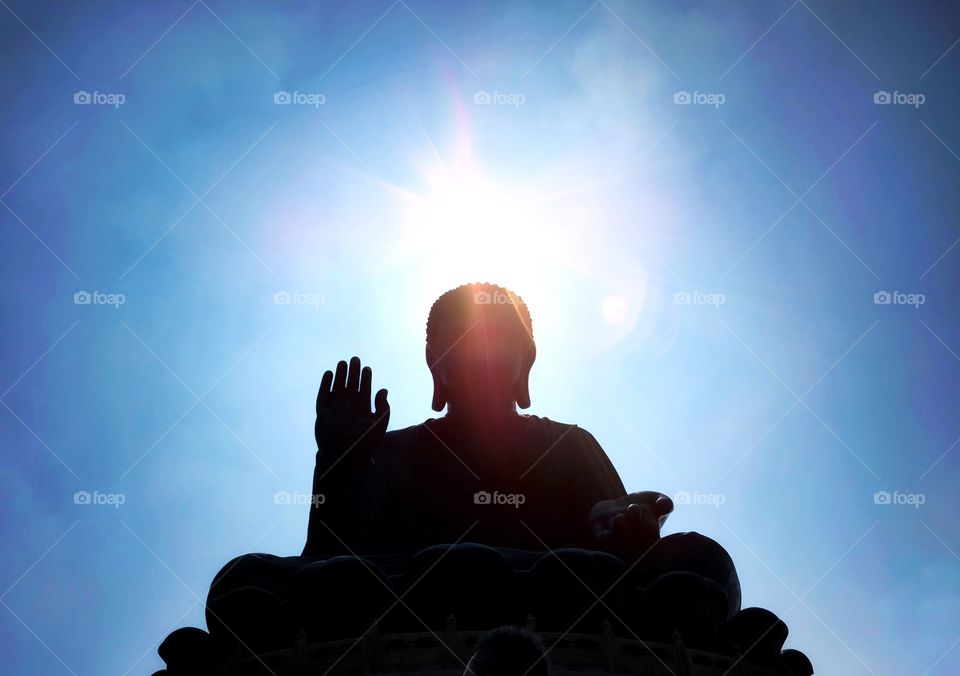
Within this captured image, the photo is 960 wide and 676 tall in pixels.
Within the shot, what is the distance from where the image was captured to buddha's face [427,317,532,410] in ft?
37.3

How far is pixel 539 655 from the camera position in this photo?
3268 millimetres

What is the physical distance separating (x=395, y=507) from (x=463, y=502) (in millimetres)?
810

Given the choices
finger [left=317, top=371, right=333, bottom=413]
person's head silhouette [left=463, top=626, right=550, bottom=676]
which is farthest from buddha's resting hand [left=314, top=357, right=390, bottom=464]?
person's head silhouette [left=463, top=626, right=550, bottom=676]

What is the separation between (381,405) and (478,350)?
2.19 metres

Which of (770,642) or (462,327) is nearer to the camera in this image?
(770,642)

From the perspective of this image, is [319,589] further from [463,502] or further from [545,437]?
[545,437]

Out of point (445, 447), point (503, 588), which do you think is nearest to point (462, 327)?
point (445, 447)

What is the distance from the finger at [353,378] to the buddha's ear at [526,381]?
290 centimetres

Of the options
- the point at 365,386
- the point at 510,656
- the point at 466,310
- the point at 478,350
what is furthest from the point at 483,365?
the point at 510,656

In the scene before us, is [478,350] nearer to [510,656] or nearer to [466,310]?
[466,310]

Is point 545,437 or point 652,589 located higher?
point 545,437

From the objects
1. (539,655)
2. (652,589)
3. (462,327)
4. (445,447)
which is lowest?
(652,589)

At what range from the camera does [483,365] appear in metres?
11.4

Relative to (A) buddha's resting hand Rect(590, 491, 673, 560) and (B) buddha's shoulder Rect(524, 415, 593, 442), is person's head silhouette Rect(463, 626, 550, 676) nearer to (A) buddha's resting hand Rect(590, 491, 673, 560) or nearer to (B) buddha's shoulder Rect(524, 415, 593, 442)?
(A) buddha's resting hand Rect(590, 491, 673, 560)
